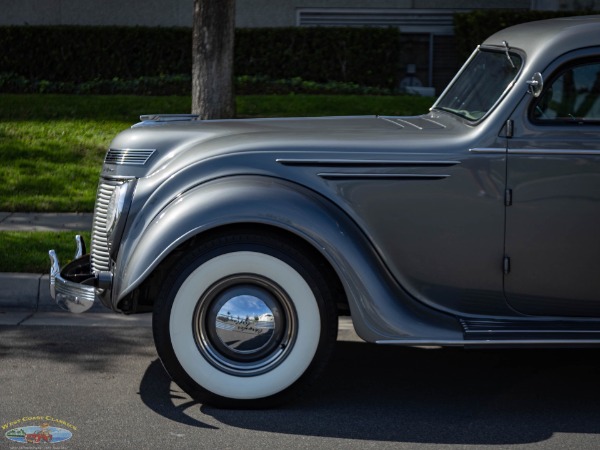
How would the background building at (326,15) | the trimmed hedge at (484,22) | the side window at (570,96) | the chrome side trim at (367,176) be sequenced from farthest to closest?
1. the background building at (326,15)
2. the trimmed hedge at (484,22)
3. the side window at (570,96)
4. the chrome side trim at (367,176)

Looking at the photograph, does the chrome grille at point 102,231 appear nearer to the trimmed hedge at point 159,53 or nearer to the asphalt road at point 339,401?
the asphalt road at point 339,401

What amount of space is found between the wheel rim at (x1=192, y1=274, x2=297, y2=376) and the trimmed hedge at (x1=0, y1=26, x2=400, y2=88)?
1067 cm

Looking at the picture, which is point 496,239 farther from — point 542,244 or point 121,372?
point 121,372

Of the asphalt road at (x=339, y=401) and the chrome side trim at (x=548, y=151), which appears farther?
the chrome side trim at (x=548, y=151)

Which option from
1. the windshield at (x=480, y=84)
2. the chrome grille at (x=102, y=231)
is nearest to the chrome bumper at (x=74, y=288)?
the chrome grille at (x=102, y=231)

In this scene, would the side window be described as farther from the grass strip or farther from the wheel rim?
the grass strip

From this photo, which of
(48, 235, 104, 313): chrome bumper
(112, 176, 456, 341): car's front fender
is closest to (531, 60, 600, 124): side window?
(112, 176, 456, 341): car's front fender

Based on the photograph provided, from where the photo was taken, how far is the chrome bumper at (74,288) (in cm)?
514

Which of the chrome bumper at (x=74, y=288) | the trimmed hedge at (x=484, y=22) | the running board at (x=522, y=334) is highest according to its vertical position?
the trimmed hedge at (x=484, y=22)

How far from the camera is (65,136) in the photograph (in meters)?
11.1

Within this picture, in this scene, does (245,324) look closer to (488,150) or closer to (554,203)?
(488,150)

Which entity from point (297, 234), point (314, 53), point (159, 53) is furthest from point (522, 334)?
point (159, 53)

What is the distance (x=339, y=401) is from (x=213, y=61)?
20.1ft

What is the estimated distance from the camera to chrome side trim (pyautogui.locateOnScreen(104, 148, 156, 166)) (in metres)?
5.26
